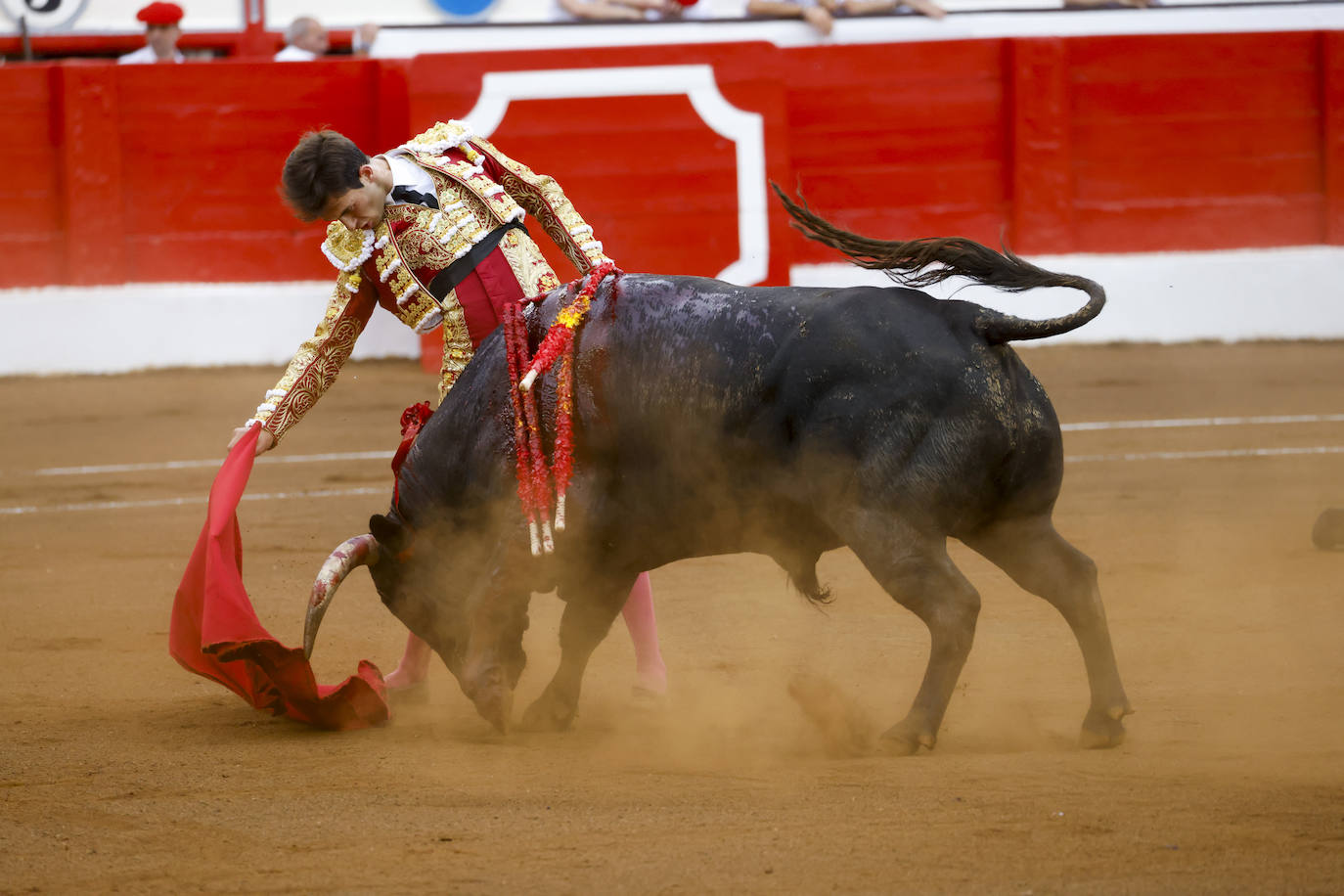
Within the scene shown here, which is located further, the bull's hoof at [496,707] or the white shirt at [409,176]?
the white shirt at [409,176]

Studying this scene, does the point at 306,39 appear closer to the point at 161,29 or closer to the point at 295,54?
the point at 295,54

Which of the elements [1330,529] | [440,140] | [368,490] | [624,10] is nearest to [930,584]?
[440,140]

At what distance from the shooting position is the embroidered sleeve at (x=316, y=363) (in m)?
3.41

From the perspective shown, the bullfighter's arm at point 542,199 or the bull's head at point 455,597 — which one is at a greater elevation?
the bullfighter's arm at point 542,199

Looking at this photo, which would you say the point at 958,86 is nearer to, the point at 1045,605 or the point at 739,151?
the point at 739,151

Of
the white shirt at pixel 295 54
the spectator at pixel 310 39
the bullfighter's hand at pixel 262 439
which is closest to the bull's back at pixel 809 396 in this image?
the bullfighter's hand at pixel 262 439

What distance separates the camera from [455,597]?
333 centimetres

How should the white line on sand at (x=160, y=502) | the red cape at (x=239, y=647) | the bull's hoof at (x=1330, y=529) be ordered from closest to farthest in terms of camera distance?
1. the red cape at (x=239, y=647)
2. the bull's hoof at (x=1330, y=529)
3. the white line on sand at (x=160, y=502)

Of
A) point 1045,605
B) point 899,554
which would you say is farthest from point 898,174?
point 899,554

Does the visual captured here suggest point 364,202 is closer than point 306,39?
Yes

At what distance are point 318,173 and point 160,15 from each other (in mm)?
6024

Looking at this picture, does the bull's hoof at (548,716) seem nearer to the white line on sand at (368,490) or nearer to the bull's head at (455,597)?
the bull's head at (455,597)

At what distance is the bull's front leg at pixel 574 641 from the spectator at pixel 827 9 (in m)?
6.22

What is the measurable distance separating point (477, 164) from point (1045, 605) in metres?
1.83
